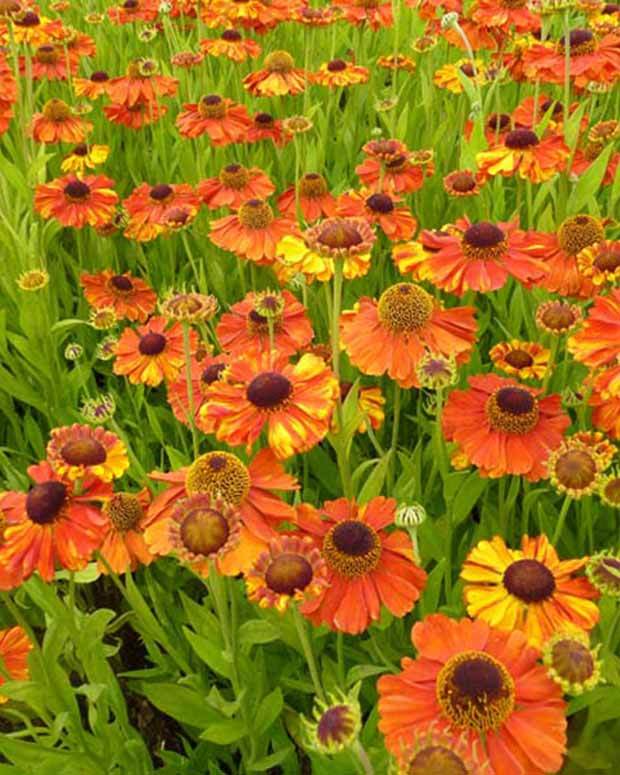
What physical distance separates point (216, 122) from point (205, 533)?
1.38 meters

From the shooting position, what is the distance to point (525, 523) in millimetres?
1184

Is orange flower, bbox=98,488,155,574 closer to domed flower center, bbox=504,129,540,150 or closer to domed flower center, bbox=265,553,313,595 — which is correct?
domed flower center, bbox=265,553,313,595

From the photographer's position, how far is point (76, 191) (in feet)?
5.89

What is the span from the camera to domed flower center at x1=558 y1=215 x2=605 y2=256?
132 cm

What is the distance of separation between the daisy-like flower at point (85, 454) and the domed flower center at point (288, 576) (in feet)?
0.85

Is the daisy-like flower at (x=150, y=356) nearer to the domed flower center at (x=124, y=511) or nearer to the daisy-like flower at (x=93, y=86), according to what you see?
the domed flower center at (x=124, y=511)

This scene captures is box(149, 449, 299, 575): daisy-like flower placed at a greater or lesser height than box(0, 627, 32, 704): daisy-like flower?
greater

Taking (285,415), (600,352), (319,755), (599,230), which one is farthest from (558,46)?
(319,755)

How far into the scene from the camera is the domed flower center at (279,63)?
1987 millimetres

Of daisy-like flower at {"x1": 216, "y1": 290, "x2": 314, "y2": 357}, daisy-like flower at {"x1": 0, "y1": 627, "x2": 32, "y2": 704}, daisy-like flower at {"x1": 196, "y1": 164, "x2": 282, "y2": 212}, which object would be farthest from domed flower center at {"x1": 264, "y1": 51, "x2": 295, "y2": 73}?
daisy-like flower at {"x1": 0, "y1": 627, "x2": 32, "y2": 704}

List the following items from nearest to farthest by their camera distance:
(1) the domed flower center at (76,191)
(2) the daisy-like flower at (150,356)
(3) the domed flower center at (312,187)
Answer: (2) the daisy-like flower at (150,356)
(3) the domed flower center at (312,187)
(1) the domed flower center at (76,191)

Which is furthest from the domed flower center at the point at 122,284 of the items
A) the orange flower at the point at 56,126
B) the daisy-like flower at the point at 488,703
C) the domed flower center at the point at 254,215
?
the daisy-like flower at the point at 488,703

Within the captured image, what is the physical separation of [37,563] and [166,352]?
616 mm

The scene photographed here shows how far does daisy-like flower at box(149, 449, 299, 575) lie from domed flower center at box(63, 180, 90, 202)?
105cm
